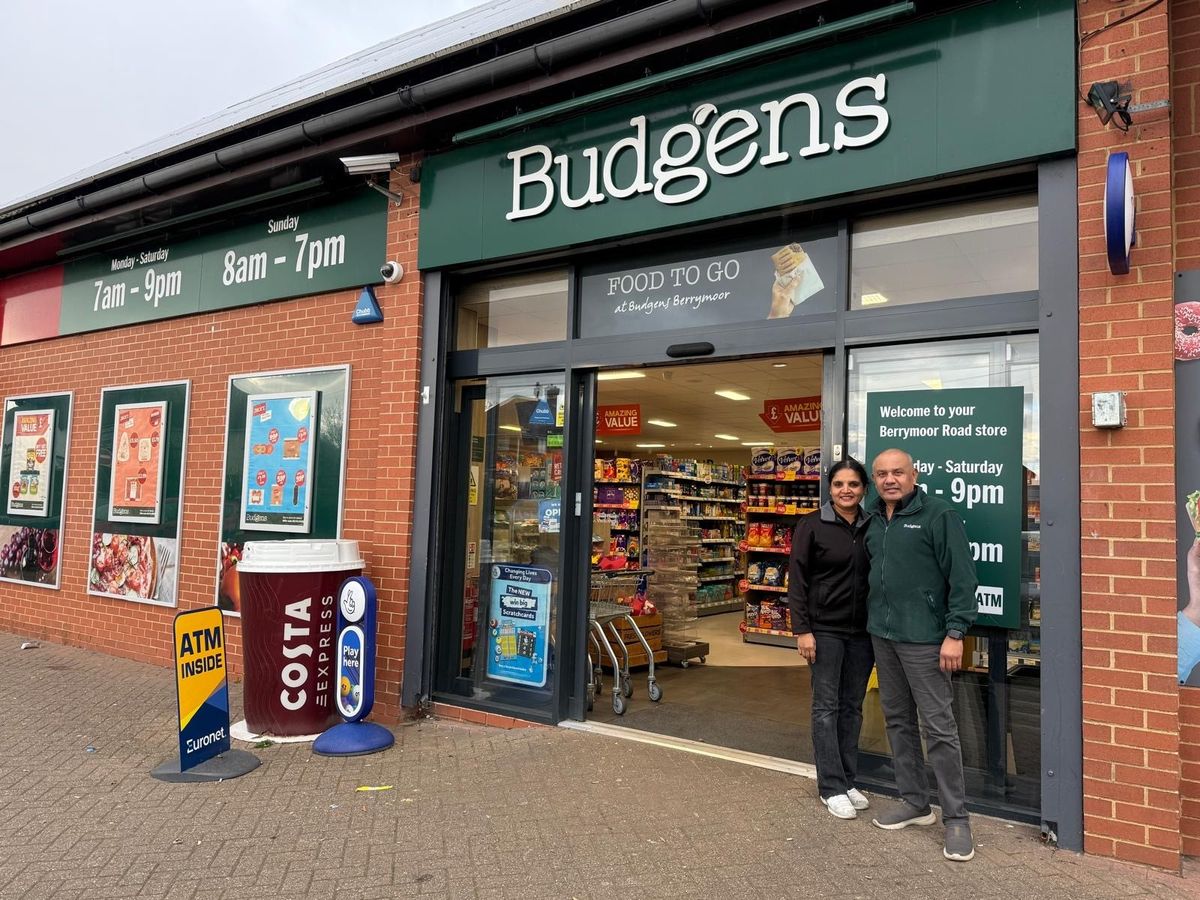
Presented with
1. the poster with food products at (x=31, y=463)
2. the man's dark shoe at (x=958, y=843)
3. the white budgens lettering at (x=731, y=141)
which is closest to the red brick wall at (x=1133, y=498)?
the man's dark shoe at (x=958, y=843)

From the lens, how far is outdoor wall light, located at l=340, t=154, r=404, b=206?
5.83 metres

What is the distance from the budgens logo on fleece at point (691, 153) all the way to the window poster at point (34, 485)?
6.19 meters

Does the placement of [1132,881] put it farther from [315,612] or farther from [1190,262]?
[315,612]

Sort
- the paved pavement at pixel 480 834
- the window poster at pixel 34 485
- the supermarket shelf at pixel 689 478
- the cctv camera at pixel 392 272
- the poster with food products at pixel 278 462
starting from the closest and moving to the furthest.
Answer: the paved pavement at pixel 480 834 → the cctv camera at pixel 392 272 → the poster with food products at pixel 278 462 → the window poster at pixel 34 485 → the supermarket shelf at pixel 689 478

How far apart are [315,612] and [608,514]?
570 cm

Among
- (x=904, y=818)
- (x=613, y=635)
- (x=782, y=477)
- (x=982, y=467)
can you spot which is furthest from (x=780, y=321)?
(x=782, y=477)

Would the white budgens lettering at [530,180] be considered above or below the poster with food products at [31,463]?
above

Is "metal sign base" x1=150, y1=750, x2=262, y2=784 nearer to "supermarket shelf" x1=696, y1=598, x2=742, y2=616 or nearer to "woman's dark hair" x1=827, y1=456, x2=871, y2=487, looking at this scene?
"woman's dark hair" x1=827, y1=456, x2=871, y2=487

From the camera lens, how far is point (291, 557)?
5.20m

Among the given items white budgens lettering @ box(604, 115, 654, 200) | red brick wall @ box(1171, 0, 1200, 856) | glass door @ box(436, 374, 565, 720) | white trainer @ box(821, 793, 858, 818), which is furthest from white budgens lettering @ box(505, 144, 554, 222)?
white trainer @ box(821, 793, 858, 818)

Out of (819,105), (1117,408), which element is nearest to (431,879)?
(1117,408)

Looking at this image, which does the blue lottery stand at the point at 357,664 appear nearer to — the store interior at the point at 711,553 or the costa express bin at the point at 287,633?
the costa express bin at the point at 287,633

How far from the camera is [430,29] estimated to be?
6945 millimetres

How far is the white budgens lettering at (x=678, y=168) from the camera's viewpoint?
4743mm
